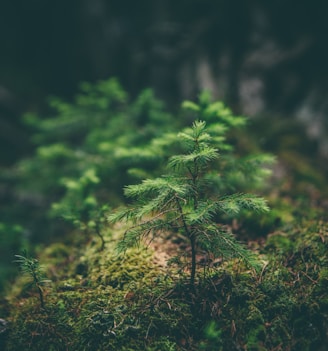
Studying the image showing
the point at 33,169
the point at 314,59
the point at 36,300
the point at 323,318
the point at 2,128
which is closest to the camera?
the point at 323,318

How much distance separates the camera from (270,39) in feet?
25.4

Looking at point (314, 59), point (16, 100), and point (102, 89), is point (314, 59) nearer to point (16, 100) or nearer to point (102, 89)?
point (102, 89)

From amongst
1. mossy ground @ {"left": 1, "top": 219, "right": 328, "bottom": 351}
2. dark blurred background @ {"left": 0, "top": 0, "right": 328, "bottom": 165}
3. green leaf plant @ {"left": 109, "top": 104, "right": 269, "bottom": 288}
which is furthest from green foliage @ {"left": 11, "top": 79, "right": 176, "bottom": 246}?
dark blurred background @ {"left": 0, "top": 0, "right": 328, "bottom": 165}

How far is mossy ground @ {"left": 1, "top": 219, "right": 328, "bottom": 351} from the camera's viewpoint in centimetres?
316

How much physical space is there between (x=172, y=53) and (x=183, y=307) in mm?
6455

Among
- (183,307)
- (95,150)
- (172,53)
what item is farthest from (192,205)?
(172,53)

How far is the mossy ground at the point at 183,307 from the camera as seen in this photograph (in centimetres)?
316

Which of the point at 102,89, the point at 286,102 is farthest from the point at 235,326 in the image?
the point at 286,102

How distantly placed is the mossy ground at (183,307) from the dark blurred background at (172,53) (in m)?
4.05

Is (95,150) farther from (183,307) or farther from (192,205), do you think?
(183,307)

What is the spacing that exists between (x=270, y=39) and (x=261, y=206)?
A: 6.29 meters

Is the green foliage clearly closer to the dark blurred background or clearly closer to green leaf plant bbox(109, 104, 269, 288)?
green leaf plant bbox(109, 104, 269, 288)

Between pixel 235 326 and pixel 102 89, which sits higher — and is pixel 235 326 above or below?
below

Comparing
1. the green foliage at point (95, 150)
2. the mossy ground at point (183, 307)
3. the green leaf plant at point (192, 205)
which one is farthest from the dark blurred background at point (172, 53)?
the green leaf plant at point (192, 205)
